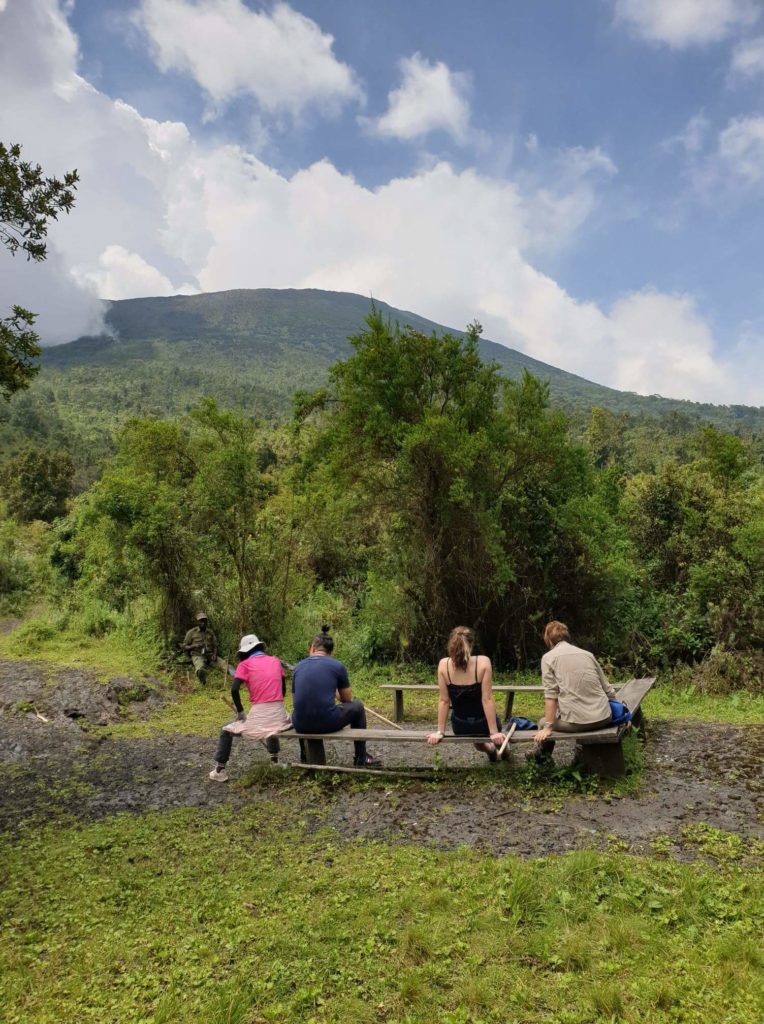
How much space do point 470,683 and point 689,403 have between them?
21635 centimetres

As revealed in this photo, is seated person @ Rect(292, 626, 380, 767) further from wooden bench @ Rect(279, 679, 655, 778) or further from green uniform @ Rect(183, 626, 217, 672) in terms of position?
green uniform @ Rect(183, 626, 217, 672)

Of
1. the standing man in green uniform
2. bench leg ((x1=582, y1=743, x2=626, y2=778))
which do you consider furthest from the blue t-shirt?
the standing man in green uniform

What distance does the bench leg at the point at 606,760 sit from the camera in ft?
18.8

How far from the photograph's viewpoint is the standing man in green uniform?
13.1m

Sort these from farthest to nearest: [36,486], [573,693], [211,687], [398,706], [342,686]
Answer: [36,486], [211,687], [398,706], [342,686], [573,693]

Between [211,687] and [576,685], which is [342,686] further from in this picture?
[211,687]

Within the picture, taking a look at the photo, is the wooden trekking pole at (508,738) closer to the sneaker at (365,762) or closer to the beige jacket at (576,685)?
the beige jacket at (576,685)

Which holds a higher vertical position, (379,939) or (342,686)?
(342,686)

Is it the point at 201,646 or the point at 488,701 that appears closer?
the point at 488,701

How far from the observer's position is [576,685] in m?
5.70

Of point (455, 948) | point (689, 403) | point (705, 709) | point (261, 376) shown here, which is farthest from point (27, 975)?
point (689, 403)

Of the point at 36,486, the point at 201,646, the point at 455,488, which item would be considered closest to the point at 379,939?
the point at 455,488

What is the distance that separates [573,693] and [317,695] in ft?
8.49

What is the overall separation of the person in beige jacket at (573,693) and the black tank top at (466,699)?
0.61 m
